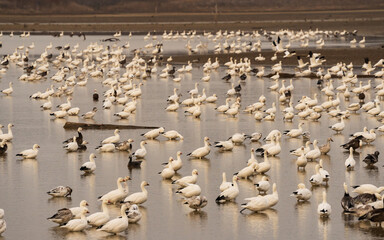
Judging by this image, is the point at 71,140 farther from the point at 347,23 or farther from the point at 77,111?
the point at 347,23

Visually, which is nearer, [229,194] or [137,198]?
[137,198]

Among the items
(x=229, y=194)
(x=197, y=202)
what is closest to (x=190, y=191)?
(x=197, y=202)

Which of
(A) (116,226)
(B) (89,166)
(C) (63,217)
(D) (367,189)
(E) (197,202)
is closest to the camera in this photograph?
(A) (116,226)

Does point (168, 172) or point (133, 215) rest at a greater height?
point (168, 172)

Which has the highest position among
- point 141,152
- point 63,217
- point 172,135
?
point 172,135

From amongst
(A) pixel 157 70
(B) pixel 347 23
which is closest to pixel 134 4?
(B) pixel 347 23

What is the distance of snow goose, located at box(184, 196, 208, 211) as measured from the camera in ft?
59.4

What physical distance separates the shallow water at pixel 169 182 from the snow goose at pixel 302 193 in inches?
7.9

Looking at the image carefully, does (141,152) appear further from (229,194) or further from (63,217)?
(63,217)

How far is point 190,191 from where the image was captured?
1870 cm

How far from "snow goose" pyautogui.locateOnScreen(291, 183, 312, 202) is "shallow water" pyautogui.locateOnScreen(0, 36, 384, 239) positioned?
20 centimetres

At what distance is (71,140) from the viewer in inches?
1019

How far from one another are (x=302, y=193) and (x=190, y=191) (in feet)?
7.29

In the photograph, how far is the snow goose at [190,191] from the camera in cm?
1864
